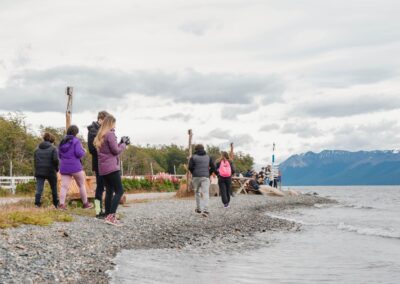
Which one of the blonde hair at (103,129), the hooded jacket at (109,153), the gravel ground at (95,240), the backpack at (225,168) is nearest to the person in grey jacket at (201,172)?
the gravel ground at (95,240)

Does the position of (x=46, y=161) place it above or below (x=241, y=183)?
above

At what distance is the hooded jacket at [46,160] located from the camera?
14055 millimetres

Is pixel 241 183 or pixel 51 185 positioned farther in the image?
pixel 241 183

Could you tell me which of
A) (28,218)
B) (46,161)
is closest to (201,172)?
(46,161)

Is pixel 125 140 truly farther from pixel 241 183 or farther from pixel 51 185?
pixel 241 183

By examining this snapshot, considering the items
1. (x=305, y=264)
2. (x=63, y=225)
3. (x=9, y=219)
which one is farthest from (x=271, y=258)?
(x=9, y=219)

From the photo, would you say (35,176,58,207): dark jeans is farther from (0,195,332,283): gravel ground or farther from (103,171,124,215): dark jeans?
(103,171,124,215): dark jeans

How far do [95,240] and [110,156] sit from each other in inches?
86.2

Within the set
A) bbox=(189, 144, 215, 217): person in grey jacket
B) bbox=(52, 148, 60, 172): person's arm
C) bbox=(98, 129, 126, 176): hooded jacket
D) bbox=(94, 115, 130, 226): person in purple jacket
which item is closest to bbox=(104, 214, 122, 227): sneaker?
bbox=(94, 115, 130, 226): person in purple jacket

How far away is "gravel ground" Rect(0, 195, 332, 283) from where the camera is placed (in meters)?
7.36

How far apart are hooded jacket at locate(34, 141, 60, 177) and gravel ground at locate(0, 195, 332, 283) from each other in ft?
6.54

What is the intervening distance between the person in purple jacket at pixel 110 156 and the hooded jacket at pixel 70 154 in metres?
1.38

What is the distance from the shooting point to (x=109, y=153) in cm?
1194

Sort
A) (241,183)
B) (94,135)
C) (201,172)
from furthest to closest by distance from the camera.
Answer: (241,183) < (201,172) < (94,135)
